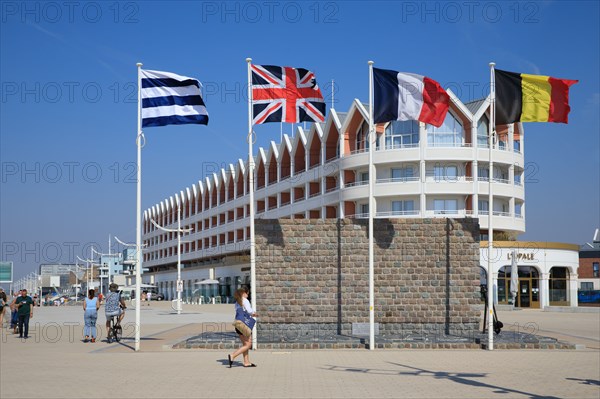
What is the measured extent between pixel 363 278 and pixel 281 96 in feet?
19.0

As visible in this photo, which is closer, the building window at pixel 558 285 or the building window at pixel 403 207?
the building window at pixel 558 285

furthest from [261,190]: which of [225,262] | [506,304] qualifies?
[506,304]

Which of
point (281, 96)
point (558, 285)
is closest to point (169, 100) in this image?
point (281, 96)

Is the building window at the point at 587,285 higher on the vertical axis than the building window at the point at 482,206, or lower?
lower

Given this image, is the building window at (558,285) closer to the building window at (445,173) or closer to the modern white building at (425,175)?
the modern white building at (425,175)

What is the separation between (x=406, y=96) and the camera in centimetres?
2052

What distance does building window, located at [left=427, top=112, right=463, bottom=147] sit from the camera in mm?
58656

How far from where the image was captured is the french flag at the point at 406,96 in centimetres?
2047

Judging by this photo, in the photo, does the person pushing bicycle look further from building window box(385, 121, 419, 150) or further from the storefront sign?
the storefront sign

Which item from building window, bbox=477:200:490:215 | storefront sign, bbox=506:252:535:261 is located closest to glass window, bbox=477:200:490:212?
building window, bbox=477:200:490:215

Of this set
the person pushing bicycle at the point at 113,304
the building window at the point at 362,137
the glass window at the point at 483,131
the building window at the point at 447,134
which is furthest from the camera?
the building window at the point at 362,137

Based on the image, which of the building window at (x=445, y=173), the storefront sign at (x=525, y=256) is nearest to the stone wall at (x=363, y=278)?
the building window at (x=445, y=173)

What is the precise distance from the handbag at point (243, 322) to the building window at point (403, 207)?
43.8 meters

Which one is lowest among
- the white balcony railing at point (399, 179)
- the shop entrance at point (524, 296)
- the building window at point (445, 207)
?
the shop entrance at point (524, 296)
